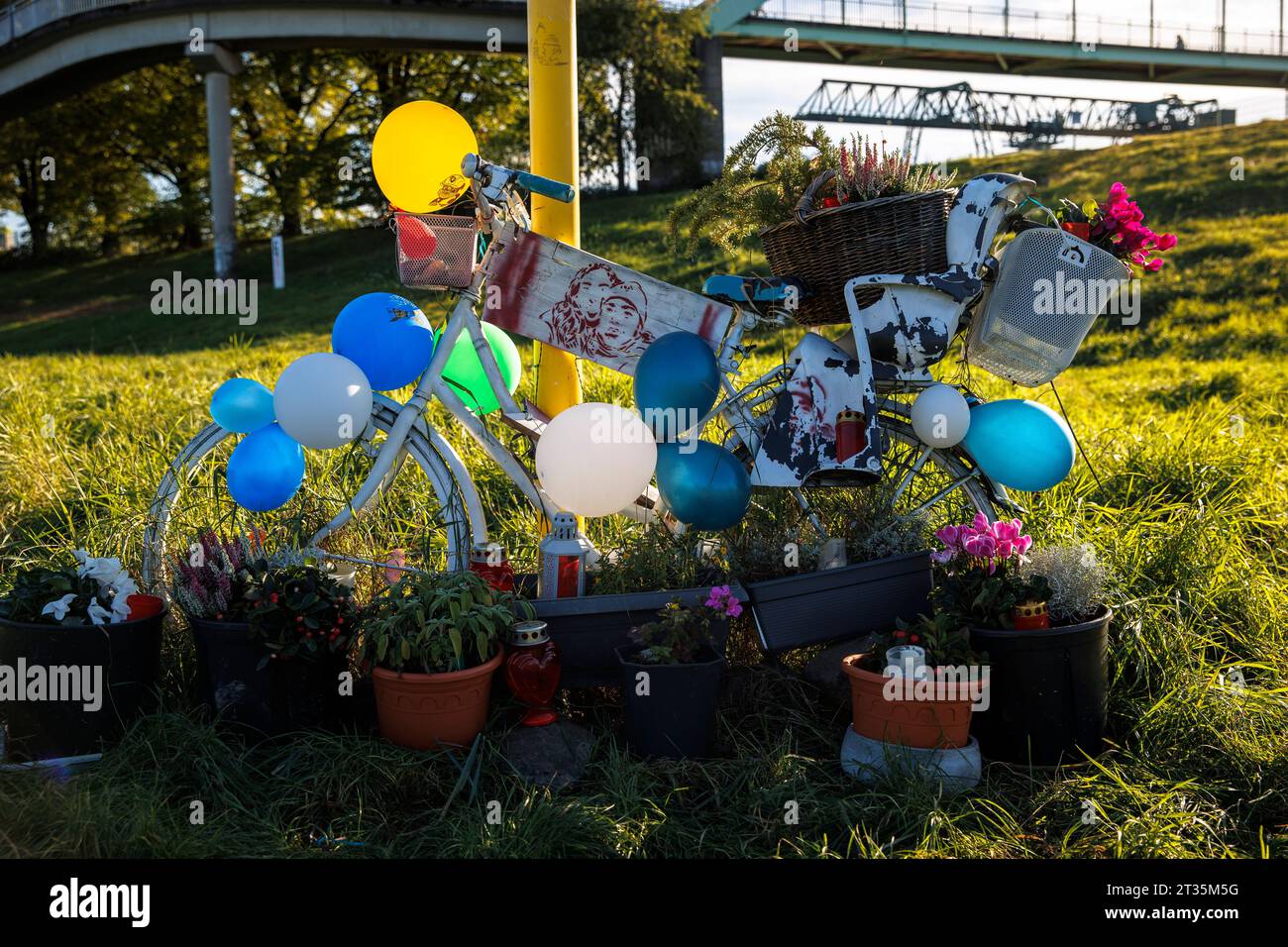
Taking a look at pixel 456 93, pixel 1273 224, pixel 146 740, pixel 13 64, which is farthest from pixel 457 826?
pixel 13 64

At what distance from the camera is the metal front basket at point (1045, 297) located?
338 cm

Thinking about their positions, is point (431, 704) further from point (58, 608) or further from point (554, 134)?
Answer: point (554, 134)

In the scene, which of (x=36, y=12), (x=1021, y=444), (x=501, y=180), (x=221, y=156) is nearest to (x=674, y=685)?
(x=1021, y=444)

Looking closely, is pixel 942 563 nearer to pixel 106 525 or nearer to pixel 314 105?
pixel 106 525

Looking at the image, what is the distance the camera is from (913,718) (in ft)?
9.89

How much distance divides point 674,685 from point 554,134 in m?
2.19

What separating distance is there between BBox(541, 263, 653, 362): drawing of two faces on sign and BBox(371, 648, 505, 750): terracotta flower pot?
1.15 metres

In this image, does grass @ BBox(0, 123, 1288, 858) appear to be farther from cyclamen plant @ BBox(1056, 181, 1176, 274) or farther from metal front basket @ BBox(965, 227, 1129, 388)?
cyclamen plant @ BBox(1056, 181, 1176, 274)

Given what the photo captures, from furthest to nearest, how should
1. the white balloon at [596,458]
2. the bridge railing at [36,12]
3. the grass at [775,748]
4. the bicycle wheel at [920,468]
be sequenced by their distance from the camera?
the bridge railing at [36,12] < the bicycle wheel at [920,468] < the white balloon at [596,458] < the grass at [775,748]

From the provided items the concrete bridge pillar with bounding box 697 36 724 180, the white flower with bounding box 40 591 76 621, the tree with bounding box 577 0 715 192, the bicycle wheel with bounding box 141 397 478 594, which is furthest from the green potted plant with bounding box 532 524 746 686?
the concrete bridge pillar with bounding box 697 36 724 180

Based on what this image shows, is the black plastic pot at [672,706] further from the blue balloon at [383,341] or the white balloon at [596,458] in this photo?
the blue balloon at [383,341]

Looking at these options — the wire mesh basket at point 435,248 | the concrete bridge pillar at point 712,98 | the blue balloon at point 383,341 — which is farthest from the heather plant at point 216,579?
the concrete bridge pillar at point 712,98

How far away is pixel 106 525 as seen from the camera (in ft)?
14.9

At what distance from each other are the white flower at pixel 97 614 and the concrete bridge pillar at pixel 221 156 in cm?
1805
